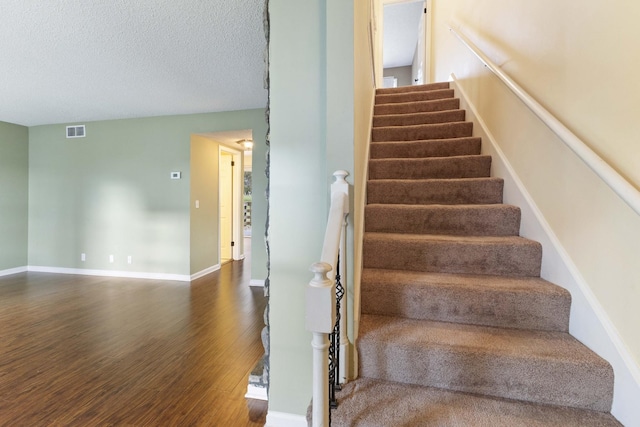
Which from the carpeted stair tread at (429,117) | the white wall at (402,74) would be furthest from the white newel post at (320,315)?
the white wall at (402,74)

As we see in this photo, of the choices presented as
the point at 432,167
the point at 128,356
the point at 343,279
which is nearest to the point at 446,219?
the point at 432,167

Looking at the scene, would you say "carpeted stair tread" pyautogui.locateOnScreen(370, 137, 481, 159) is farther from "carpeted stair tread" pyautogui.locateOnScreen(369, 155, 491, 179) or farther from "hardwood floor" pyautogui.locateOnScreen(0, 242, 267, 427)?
"hardwood floor" pyautogui.locateOnScreen(0, 242, 267, 427)

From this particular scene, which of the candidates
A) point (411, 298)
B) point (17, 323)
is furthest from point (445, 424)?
point (17, 323)

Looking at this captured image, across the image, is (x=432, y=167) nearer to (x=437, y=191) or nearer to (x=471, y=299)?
(x=437, y=191)

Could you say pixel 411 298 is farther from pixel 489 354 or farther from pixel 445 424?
pixel 445 424

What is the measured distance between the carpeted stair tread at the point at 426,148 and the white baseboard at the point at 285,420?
1.99 metres

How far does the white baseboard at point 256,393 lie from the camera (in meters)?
1.85

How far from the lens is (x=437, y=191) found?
2098 millimetres

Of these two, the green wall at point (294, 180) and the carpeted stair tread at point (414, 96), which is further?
the carpeted stair tread at point (414, 96)

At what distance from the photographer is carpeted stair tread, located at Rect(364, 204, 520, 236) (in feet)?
5.94

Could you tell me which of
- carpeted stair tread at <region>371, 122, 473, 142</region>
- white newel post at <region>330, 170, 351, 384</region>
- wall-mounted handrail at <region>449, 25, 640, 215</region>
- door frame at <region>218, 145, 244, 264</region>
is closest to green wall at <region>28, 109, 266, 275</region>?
door frame at <region>218, 145, 244, 264</region>

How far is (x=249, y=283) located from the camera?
4.36 m

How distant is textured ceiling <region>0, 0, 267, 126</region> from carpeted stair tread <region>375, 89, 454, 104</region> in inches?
58.6

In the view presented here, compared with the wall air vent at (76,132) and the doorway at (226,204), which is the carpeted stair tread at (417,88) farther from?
the wall air vent at (76,132)
